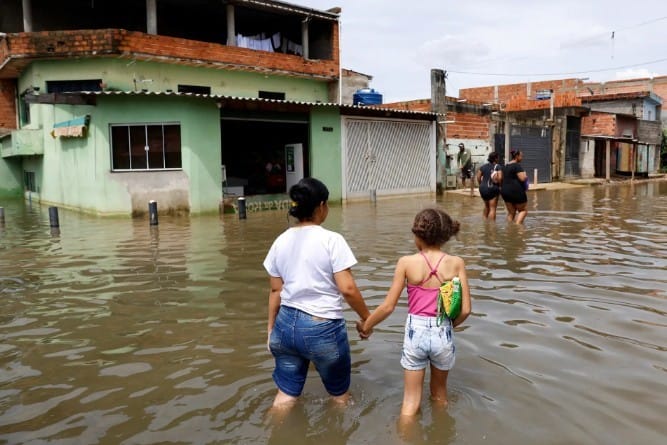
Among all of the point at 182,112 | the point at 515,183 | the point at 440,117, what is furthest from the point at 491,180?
the point at 440,117

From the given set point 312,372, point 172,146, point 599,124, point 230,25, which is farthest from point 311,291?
point 599,124

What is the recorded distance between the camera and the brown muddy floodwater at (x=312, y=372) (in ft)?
11.5

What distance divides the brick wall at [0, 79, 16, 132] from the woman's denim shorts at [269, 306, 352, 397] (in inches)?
929

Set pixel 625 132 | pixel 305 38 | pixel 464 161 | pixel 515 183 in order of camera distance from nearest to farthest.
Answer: pixel 515 183 < pixel 305 38 < pixel 464 161 < pixel 625 132

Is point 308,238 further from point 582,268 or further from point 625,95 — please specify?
point 625,95

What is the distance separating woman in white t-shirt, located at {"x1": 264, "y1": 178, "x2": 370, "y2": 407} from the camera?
11.0 feet

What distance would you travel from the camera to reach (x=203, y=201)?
17.1 metres

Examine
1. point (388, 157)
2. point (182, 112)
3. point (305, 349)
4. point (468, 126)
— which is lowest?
point (305, 349)

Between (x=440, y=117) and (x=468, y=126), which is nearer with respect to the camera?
(x=440, y=117)

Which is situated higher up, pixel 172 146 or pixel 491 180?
pixel 172 146

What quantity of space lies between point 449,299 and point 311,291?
805 mm

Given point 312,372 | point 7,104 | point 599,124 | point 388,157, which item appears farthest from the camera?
point 599,124

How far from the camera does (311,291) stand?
3.37 m

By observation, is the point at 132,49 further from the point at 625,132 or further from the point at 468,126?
the point at 625,132
